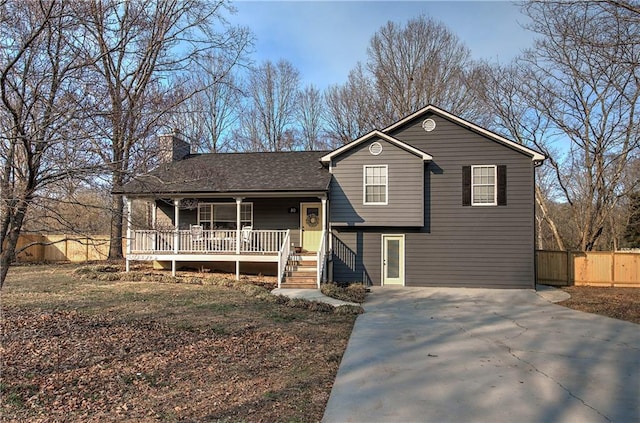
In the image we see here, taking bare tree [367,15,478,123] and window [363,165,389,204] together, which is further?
bare tree [367,15,478,123]

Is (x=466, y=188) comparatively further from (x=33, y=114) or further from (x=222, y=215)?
(x=33, y=114)

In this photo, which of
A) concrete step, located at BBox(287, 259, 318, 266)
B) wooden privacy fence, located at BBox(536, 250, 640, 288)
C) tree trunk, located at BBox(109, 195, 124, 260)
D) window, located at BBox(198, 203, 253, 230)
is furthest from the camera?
window, located at BBox(198, 203, 253, 230)

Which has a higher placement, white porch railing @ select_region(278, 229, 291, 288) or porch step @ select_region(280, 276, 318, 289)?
white porch railing @ select_region(278, 229, 291, 288)

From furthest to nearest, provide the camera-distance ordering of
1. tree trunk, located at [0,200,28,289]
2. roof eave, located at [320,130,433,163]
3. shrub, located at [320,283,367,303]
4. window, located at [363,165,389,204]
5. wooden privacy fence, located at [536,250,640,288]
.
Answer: wooden privacy fence, located at [536,250,640,288] < window, located at [363,165,389,204] < roof eave, located at [320,130,433,163] < shrub, located at [320,283,367,303] < tree trunk, located at [0,200,28,289]

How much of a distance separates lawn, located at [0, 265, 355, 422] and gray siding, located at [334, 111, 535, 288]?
609 centimetres

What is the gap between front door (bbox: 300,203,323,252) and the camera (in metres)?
15.6

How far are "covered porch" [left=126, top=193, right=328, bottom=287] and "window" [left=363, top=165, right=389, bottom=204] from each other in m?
1.54

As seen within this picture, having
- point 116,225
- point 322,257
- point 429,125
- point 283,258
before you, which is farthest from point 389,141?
point 116,225

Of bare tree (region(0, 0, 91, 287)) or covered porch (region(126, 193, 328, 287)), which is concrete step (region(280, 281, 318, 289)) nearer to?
covered porch (region(126, 193, 328, 287))

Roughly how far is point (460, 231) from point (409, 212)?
6.79 feet

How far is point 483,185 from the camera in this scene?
48.0 ft

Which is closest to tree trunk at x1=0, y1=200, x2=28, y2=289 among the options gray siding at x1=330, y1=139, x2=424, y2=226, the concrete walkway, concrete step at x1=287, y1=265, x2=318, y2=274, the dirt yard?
the concrete walkway

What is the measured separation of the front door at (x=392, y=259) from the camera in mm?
14781

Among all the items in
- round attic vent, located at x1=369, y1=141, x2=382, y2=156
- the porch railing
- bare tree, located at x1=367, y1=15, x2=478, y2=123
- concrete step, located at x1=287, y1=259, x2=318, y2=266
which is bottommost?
concrete step, located at x1=287, y1=259, x2=318, y2=266
